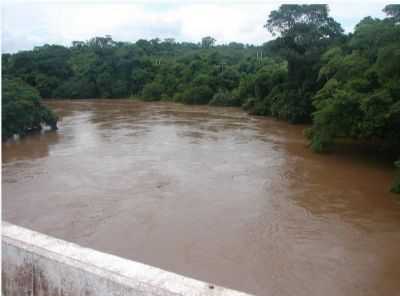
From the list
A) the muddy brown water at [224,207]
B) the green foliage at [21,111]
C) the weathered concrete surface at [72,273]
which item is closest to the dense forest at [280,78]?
the green foliage at [21,111]

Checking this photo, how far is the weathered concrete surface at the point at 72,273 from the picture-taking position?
2219mm

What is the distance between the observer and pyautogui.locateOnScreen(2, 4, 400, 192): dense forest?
405 inches

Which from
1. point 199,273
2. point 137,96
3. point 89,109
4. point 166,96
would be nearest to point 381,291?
point 199,273

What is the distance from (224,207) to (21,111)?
1036 centimetres

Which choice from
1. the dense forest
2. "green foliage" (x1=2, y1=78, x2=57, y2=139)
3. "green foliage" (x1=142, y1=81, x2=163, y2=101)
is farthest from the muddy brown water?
"green foliage" (x1=142, y1=81, x2=163, y2=101)

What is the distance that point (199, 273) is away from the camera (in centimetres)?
555

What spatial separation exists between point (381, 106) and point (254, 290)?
6493 millimetres

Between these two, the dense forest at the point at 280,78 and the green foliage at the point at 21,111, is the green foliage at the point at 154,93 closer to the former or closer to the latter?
the dense forest at the point at 280,78

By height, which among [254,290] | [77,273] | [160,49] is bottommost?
[254,290]

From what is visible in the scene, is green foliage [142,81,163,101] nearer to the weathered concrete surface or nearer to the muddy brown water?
the muddy brown water

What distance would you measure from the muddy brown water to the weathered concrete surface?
10.3 feet

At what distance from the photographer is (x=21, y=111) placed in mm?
14969

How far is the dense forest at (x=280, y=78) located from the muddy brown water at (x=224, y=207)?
136cm

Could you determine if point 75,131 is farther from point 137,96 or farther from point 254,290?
point 137,96
